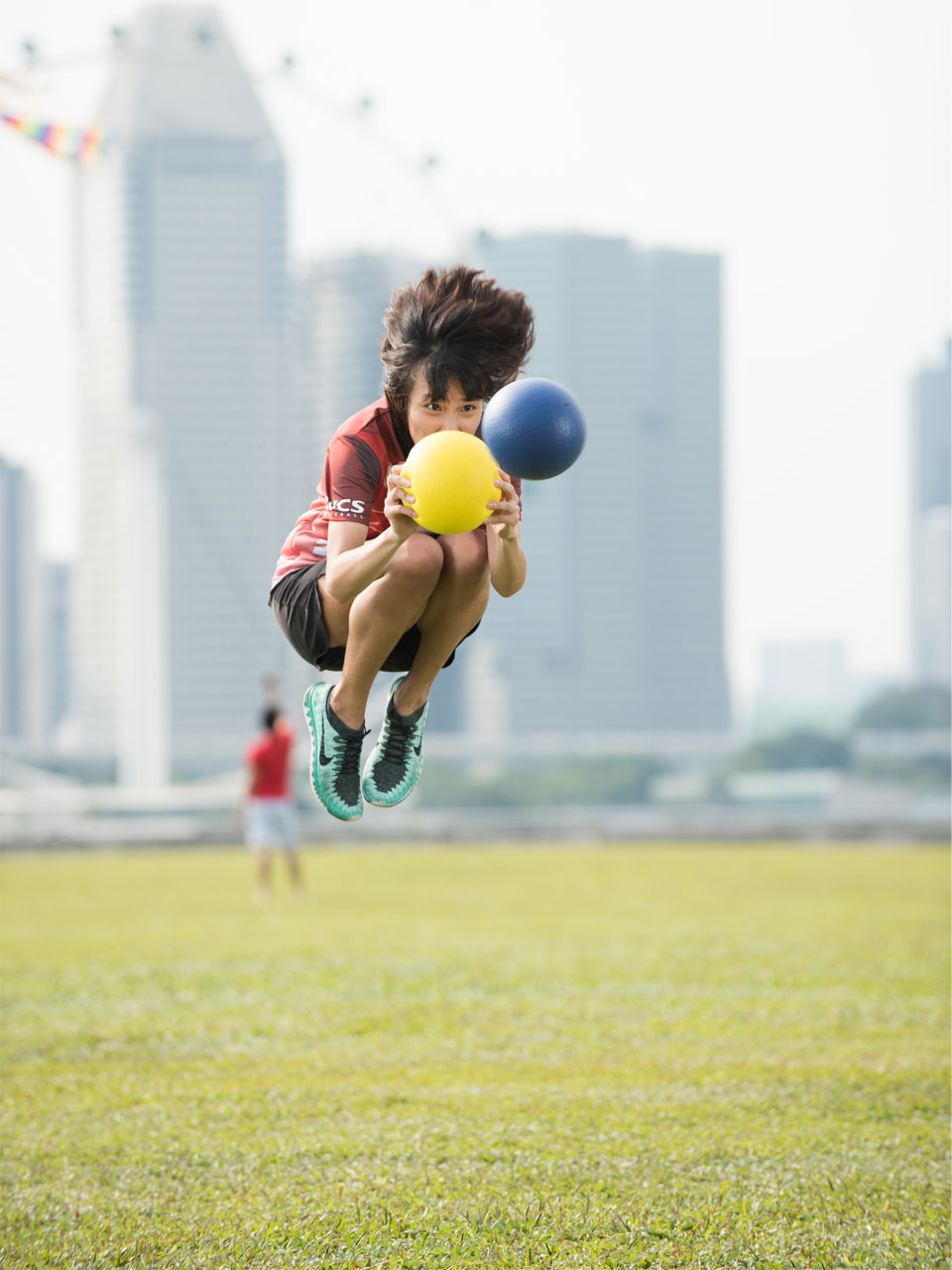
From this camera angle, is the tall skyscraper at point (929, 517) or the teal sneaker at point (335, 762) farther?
the tall skyscraper at point (929, 517)

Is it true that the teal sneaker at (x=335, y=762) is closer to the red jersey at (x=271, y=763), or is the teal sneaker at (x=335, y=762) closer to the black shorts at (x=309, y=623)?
the black shorts at (x=309, y=623)

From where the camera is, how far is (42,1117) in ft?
22.0

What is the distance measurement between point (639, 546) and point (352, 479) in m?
127

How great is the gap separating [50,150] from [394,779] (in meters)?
11.8

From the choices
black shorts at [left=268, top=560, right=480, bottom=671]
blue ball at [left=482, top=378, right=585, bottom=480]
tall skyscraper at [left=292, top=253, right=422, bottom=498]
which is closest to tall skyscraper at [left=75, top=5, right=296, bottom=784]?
tall skyscraper at [left=292, top=253, right=422, bottom=498]

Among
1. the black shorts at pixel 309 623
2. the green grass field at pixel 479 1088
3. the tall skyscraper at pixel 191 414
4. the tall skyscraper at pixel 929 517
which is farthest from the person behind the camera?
the tall skyscraper at pixel 191 414

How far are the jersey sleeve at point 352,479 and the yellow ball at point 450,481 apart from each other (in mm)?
576

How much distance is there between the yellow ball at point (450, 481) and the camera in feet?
14.8

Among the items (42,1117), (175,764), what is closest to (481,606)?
(42,1117)

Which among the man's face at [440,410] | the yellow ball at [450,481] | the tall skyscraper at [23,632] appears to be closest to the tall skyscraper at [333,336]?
the tall skyscraper at [23,632]

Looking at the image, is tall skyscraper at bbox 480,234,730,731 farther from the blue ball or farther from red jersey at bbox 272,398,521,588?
the blue ball

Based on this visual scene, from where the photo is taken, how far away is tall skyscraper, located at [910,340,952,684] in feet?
155

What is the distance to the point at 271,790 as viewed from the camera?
15164 mm

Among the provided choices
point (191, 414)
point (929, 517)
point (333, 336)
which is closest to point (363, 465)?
point (929, 517)
